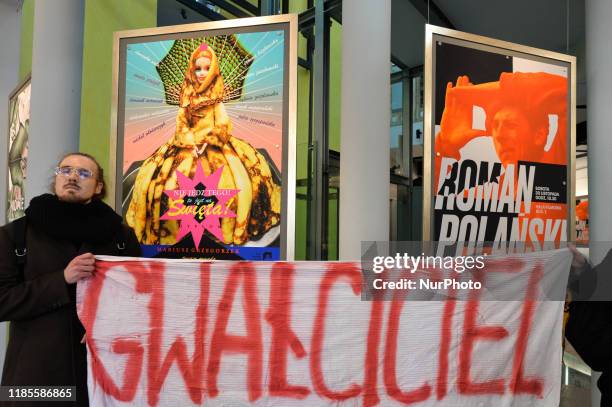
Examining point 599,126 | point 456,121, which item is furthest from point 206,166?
point 599,126

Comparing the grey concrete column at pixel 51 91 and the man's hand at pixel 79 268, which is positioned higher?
the grey concrete column at pixel 51 91

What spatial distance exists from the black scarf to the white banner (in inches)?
7.5

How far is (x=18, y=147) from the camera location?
3820mm

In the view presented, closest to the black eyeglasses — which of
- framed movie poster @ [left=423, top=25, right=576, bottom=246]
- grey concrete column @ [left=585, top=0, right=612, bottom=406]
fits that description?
Result: framed movie poster @ [left=423, top=25, right=576, bottom=246]

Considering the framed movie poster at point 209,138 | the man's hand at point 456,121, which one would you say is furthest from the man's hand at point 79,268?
the man's hand at point 456,121

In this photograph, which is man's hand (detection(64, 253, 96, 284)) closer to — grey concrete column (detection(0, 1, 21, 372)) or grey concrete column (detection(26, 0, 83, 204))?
grey concrete column (detection(26, 0, 83, 204))

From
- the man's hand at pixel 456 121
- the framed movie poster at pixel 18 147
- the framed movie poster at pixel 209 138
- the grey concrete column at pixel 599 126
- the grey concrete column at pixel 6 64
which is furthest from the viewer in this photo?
the grey concrete column at pixel 6 64

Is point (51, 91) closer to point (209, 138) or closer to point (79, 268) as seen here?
point (209, 138)

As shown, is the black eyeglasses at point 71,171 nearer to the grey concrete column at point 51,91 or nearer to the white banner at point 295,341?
the white banner at point 295,341

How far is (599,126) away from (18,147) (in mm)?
4669

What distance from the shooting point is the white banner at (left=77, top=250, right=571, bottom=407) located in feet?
6.53

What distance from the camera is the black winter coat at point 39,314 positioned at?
178 cm

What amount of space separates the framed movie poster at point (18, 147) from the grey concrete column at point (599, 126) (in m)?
4.31

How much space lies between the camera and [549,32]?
5.98m
